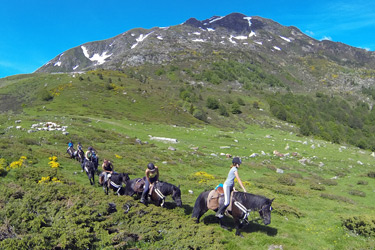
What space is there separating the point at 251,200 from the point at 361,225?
225 inches

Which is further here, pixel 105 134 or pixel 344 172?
pixel 105 134

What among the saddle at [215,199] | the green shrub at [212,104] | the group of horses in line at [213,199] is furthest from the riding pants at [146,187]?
the green shrub at [212,104]

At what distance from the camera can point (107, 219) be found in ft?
31.1

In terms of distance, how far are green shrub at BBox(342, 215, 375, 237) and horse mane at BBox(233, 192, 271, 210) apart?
4946 mm

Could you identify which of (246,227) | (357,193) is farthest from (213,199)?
(357,193)

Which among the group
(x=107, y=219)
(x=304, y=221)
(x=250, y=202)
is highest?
(x=250, y=202)

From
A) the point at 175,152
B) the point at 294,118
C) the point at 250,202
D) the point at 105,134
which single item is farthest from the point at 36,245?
the point at 294,118

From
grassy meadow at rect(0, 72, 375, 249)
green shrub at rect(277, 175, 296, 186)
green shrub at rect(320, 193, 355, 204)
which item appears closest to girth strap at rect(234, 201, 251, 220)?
grassy meadow at rect(0, 72, 375, 249)

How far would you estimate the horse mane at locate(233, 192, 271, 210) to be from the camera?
33.3 feet

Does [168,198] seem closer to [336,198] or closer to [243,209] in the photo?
[243,209]

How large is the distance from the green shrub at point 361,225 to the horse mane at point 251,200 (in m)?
4.95

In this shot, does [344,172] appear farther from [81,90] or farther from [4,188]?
[81,90]

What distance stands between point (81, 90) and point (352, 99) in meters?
139

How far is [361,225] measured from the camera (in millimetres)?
11273
